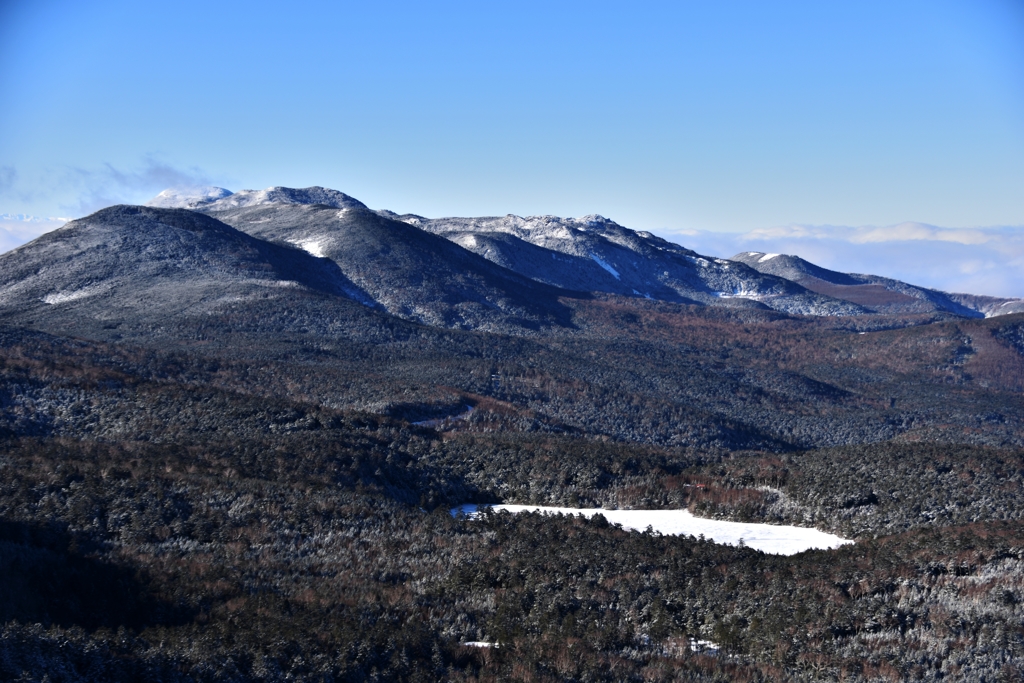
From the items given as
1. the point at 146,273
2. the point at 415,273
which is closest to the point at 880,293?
the point at 415,273

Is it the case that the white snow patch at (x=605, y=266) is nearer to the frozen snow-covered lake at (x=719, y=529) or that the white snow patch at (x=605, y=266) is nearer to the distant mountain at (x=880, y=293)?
the distant mountain at (x=880, y=293)

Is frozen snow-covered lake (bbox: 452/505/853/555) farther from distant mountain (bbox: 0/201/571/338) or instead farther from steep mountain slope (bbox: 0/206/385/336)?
steep mountain slope (bbox: 0/206/385/336)

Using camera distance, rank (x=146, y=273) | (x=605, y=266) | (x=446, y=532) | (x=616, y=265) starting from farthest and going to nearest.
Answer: (x=616, y=265)
(x=605, y=266)
(x=146, y=273)
(x=446, y=532)

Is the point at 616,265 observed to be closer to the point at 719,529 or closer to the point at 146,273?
the point at 146,273

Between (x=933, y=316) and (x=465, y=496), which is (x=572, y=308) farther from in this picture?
(x=465, y=496)

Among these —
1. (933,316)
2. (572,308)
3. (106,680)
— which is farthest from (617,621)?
(933,316)

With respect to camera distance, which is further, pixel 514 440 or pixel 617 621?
pixel 514 440

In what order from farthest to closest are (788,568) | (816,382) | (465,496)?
(816,382), (465,496), (788,568)
